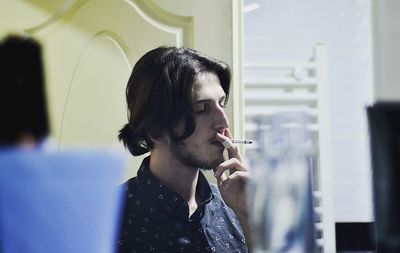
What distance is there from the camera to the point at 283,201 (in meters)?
0.75

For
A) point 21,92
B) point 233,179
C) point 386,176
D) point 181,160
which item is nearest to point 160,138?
point 181,160

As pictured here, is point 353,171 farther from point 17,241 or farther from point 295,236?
point 17,241

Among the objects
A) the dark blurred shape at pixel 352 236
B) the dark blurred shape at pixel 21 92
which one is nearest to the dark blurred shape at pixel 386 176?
the dark blurred shape at pixel 352 236

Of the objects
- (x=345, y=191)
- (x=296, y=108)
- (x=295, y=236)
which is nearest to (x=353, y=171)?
(x=345, y=191)

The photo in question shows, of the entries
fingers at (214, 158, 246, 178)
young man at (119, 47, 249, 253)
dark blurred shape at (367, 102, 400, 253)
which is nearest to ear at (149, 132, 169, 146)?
young man at (119, 47, 249, 253)

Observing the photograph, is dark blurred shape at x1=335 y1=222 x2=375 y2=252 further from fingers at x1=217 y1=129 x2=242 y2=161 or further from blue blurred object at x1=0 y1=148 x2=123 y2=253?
blue blurred object at x1=0 y1=148 x2=123 y2=253

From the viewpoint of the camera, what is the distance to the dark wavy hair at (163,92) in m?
1.10

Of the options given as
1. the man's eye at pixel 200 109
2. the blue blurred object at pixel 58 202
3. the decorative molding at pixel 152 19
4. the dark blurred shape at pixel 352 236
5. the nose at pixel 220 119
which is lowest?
the dark blurred shape at pixel 352 236

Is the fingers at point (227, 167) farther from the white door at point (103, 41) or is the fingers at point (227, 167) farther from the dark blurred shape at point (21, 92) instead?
the dark blurred shape at point (21, 92)

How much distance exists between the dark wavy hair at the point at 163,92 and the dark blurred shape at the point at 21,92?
0.57ft

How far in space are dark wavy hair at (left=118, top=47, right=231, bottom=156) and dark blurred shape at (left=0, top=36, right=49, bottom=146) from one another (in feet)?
0.57

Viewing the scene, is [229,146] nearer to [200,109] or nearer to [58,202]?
[200,109]

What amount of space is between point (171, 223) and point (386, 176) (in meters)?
0.52

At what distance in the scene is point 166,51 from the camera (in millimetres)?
1142
